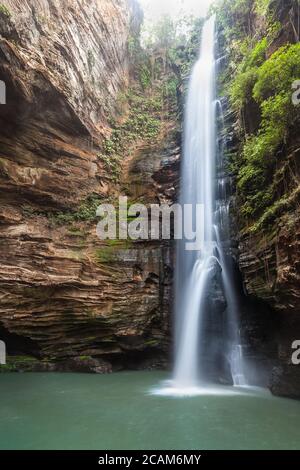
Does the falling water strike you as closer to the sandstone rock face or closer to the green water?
the sandstone rock face

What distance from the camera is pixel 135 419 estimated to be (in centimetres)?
686

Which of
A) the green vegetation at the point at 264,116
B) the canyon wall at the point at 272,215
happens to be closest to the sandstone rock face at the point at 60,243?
the canyon wall at the point at 272,215

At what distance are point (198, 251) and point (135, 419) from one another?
7682mm

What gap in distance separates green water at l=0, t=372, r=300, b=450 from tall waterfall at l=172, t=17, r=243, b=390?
230 cm

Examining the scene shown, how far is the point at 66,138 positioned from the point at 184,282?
7.13 m

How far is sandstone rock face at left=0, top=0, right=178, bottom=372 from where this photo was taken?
12.0 meters

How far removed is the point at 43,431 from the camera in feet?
20.0

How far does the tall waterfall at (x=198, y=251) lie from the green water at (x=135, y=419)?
2302 millimetres

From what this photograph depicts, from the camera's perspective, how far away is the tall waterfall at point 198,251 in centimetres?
1205

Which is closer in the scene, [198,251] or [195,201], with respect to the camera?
[198,251]
